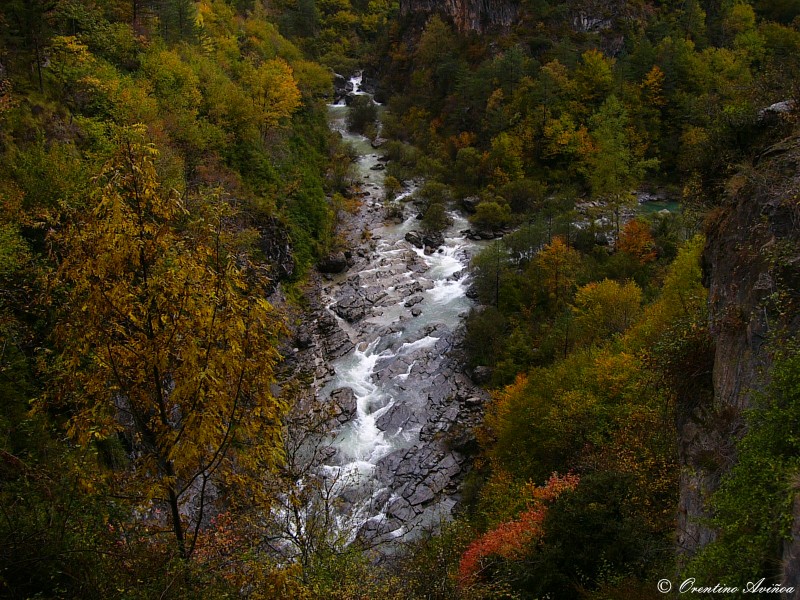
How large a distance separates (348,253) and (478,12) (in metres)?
45.2

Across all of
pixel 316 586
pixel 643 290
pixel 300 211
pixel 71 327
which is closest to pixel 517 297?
pixel 643 290

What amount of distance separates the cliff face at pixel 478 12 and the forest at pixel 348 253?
10.9 m

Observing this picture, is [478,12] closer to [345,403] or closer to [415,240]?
[415,240]

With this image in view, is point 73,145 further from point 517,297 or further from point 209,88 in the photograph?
point 517,297

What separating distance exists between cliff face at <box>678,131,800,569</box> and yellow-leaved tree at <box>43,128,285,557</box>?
767cm

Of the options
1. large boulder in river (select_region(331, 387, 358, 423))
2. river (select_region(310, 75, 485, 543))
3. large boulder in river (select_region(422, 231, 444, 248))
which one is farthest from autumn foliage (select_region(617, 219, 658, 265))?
large boulder in river (select_region(331, 387, 358, 423))

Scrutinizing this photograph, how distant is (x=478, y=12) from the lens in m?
66.6

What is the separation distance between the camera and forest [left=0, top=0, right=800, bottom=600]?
5828 millimetres

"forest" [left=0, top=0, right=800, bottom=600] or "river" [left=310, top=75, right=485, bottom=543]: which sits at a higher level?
"forest" [left=0, top=0, right=800, bottom=600]

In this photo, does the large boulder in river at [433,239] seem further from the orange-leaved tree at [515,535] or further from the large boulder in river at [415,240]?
the orange-leaved tree at [515,535]

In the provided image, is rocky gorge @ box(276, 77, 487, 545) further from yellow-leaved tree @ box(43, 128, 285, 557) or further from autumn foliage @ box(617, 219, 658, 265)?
autumn foliage @ box(617, 219, 658, 265)

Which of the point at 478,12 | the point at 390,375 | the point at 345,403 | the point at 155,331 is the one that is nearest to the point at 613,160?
the point at 390,375

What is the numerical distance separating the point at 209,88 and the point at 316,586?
1374 inches

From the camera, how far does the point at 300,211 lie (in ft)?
127
